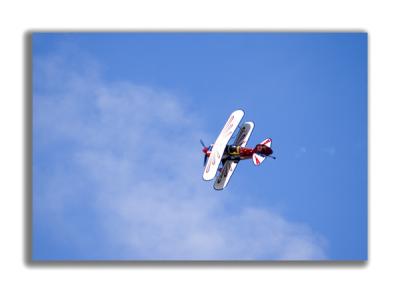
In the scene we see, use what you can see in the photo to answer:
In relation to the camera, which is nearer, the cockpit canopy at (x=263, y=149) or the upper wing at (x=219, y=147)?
the upper wing at (x=219, y=147)

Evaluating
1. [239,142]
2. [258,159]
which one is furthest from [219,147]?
[239,142]

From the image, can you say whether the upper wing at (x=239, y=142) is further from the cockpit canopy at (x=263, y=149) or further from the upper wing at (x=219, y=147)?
the upper wing at (x=219, y=147)

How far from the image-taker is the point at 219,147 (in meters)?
13.0

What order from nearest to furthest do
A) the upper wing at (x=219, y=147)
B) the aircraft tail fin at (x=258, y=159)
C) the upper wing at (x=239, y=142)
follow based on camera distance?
the upper wing at (x=219, y=147) → the aircraft tail fin at (x=258, y=159) → the upper wing at (x=239, y=142)

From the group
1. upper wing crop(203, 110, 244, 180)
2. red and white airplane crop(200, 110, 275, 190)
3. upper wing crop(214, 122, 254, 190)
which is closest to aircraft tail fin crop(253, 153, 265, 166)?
red and white airplane crop(200, 110, 275, 190)

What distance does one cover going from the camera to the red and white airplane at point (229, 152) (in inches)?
504

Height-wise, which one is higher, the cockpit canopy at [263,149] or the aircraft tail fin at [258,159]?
the cockpit canopy at [263,149]

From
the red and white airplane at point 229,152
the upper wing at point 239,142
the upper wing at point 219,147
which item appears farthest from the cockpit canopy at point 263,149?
the upper wing at point 219,147

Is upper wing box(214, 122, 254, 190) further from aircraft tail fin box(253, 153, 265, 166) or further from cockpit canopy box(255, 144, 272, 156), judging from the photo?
aircraft tail fin box(253, 153, 265, 166)
